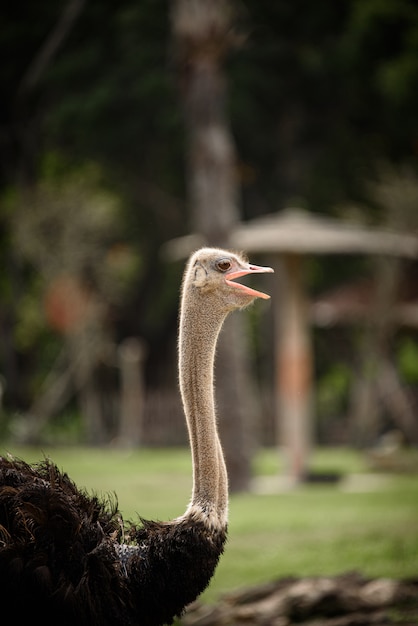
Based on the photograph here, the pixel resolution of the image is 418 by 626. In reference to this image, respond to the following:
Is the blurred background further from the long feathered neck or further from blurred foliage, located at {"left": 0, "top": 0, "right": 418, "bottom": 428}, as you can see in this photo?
the long feathered neck

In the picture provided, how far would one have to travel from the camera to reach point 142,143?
21734mm

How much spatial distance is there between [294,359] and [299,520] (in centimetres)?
302

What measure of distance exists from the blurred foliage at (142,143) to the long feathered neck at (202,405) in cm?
1417

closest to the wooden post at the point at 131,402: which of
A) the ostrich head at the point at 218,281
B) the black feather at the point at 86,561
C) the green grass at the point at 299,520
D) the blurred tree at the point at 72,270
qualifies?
the blurred tree at the point at 72,270

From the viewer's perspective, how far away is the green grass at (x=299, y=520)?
6.66 metres

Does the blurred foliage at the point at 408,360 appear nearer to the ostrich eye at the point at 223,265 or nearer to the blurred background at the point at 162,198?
the blurred background at the point at 162,198

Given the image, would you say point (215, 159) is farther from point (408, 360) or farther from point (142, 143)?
point (408, 360)

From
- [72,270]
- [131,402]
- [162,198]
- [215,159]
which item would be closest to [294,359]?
[215,159]

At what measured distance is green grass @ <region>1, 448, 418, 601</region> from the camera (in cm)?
666

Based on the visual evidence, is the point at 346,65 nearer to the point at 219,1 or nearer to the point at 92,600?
the point at 219,1

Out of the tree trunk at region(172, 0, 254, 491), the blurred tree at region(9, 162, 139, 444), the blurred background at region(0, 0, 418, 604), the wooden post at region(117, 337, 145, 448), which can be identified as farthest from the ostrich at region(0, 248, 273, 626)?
the blurred tree at region(9, 162, 139, 444)

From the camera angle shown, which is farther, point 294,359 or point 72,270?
point 72,270

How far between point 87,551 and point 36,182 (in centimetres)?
1878

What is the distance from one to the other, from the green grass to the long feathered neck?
7.97 feet
